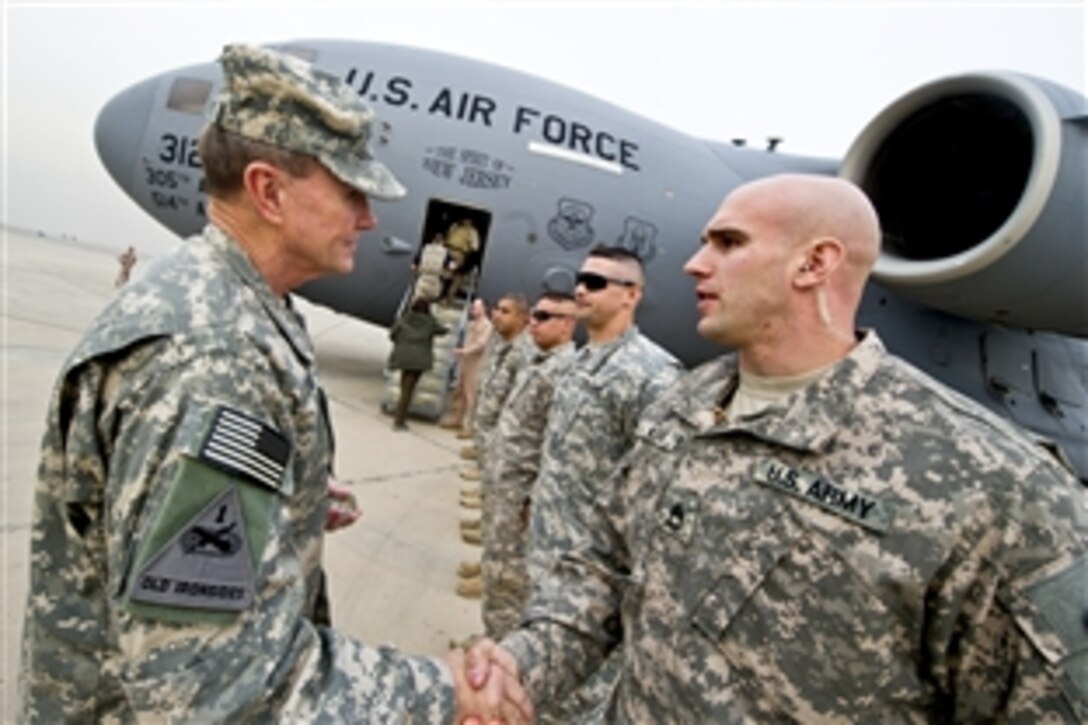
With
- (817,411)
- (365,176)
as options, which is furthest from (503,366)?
(817,411)

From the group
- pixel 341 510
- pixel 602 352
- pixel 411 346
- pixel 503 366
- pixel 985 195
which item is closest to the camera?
pixel 341 510

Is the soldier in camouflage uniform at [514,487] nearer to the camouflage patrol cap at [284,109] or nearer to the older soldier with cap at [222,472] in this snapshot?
the older soldier with cap at [222,472]

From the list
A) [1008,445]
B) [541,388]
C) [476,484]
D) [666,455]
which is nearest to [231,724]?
[666,455]

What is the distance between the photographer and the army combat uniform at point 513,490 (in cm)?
339

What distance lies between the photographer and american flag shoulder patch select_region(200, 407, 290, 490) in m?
1.05

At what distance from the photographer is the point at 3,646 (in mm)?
2771

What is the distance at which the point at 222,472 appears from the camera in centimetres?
105

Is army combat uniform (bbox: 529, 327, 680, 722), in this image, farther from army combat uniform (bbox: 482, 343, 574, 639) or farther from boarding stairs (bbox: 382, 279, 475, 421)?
boarding stairs (bbox: 382, 279, 475, 421)

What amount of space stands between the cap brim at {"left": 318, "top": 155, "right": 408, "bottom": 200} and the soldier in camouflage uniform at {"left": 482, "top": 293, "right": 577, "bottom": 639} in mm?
1931

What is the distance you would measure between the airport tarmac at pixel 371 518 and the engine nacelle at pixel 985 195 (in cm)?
428

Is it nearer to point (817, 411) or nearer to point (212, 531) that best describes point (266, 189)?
point (212, 531)

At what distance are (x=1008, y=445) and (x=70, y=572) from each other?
5.14 ft

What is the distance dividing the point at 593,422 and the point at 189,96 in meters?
7.25

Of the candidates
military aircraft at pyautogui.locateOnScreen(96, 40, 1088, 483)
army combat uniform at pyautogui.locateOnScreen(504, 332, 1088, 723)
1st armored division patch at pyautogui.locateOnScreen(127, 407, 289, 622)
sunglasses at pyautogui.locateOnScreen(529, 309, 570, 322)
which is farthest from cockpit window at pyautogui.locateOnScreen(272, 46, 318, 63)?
1st armored division patch at pyautogui.locateOnScreen(127, 407, 289, 622)
